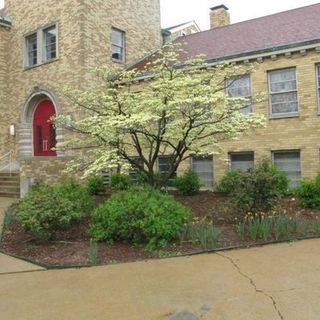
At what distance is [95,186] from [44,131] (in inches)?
266

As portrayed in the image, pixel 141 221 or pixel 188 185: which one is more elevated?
pixel 188 185

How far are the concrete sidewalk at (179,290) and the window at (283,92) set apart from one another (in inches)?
361

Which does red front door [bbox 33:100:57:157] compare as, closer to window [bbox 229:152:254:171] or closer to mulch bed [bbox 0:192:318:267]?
window [bbox 229:152:254:171]

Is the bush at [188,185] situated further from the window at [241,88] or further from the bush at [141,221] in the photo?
the bush at [141,221]

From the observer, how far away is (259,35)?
18625 millimetres

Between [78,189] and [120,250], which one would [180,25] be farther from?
[120,250]

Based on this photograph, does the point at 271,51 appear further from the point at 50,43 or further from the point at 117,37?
the point at 50,43

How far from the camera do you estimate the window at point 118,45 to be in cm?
2128

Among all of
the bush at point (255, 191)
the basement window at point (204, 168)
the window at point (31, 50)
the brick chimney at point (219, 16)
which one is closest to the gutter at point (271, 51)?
the basement window at point (204, 168)

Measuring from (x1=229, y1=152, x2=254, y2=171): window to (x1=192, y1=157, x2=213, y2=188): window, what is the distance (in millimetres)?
897

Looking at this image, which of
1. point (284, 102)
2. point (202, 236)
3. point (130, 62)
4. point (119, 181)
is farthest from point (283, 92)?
point (202, 236)

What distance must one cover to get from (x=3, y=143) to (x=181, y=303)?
18.5 meters

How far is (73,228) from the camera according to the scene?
10266 mm

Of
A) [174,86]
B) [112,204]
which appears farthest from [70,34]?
[112,204]
